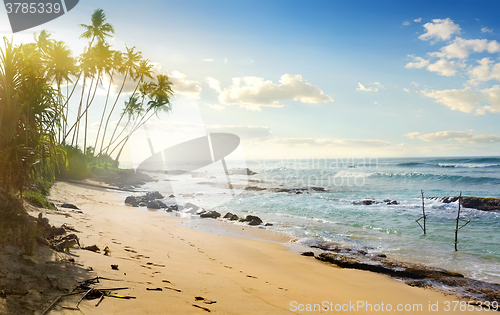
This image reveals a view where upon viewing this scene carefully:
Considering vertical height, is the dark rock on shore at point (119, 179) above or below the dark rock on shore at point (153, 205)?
above

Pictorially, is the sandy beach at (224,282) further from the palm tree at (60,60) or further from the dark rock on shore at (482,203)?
the palm tree at (60,60)

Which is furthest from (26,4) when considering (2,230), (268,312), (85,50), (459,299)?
(85,50)

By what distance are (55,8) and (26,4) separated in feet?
2.67

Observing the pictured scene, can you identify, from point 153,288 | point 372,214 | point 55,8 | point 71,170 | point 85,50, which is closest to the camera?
point 153,288

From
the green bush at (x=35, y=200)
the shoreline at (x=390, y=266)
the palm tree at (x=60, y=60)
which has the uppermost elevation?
the palm tree at (x=60, y=60)

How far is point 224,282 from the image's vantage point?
185 inches

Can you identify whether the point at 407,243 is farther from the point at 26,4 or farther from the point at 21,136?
the point at 26,4

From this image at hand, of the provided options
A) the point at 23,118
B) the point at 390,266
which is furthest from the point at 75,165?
the point at 390,266

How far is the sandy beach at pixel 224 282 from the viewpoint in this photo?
3406 mm

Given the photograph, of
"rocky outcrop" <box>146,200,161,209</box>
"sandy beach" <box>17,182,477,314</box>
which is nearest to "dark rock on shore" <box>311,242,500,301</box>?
"sandy beach" <box>17,182,477,314</box>

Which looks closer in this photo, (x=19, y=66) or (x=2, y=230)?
(x=2, y=230)

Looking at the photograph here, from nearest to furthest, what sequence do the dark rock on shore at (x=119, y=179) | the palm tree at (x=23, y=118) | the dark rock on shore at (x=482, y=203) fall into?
1. the palm tree at (x=23, y=118)
2. the dark rock on shore at (x=482, y=203)
3. the dark rock on shore at (x=119, y=179)

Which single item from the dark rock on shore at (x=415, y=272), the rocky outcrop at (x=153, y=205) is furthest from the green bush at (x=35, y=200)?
the rocky outcrop at (x=153, y=205)

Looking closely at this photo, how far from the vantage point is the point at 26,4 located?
6746 millimetres
